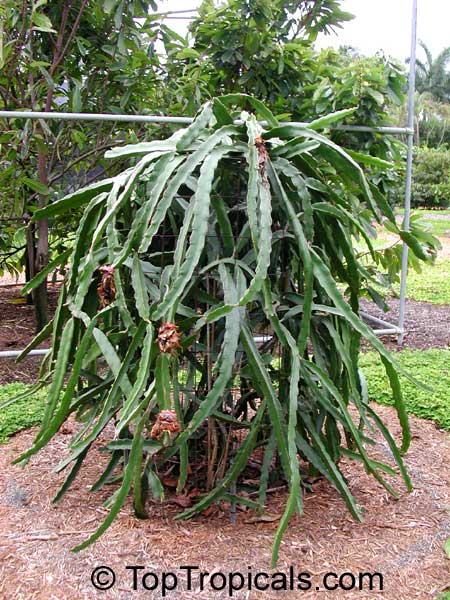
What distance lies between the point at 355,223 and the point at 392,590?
135cm

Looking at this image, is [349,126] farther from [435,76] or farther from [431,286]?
[435,76]

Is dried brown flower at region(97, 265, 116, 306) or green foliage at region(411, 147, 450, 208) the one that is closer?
dried brown flower at region(97, 265, 116, 306)

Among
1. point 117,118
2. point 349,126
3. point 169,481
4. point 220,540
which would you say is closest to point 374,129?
point 349,126

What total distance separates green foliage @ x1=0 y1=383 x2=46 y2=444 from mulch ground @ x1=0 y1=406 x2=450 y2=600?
0.70m

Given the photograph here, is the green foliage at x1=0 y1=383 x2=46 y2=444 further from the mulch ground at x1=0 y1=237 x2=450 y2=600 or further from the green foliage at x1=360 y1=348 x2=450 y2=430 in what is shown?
the green foliage at x1=360 y1=348 x2=450 y2=430

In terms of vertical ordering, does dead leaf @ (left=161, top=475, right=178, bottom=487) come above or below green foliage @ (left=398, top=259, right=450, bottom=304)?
above

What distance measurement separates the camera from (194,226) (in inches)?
87.0

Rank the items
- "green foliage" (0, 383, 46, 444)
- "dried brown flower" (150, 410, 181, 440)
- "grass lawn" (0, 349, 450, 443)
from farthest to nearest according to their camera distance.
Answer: "grass lawn" (0, 349, 450, 443)
"green foliage" (0, 383, 46, 444)
"dried brown flower" (150, 410, 181, 440)

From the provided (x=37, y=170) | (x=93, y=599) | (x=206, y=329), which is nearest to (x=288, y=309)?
(x=206, y=329)

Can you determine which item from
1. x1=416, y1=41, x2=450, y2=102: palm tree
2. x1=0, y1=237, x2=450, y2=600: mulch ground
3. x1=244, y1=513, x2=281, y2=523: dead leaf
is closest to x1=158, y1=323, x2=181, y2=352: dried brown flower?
x1=0, y1=237, x2=450, y2=600: mulch ground

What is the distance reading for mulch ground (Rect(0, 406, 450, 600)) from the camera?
2240mm

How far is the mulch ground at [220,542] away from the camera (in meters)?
2.24

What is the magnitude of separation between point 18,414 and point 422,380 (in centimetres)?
273

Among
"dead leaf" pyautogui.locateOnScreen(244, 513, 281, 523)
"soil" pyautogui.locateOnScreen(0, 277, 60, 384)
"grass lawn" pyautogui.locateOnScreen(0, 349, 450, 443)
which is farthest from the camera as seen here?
"soil" pyautogui.locateOnScreen(0, 277, 60, 384)
